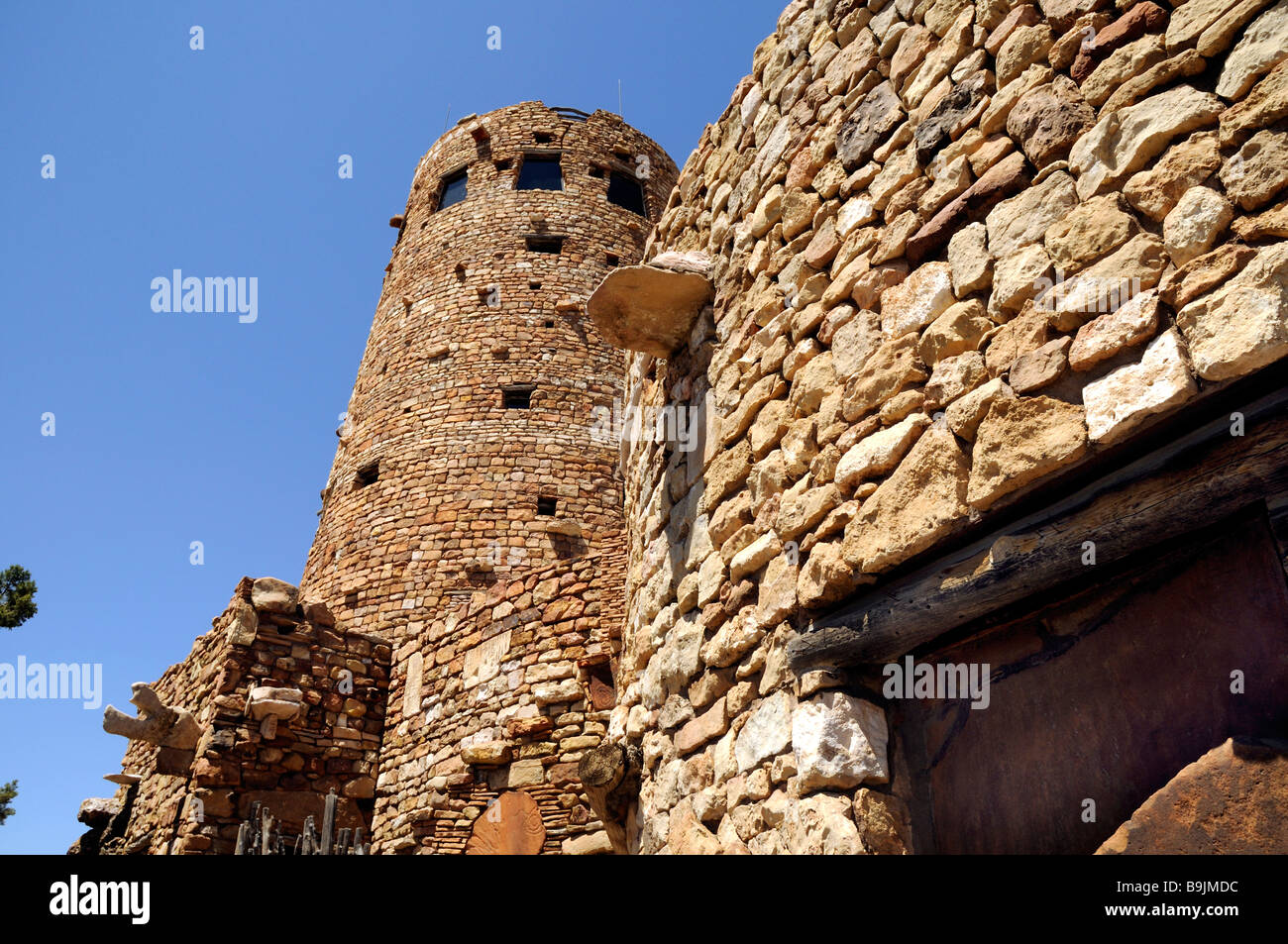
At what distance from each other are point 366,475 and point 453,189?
18.4 feet

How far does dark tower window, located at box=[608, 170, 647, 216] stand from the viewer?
607 inches

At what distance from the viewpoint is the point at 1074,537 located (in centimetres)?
206

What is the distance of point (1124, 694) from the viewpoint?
208 cm

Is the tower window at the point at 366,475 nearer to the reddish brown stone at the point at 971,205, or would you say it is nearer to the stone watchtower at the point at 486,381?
the stone watchtower at the point at 486,381

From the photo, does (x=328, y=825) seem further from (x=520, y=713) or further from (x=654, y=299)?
(x=654, y=299)

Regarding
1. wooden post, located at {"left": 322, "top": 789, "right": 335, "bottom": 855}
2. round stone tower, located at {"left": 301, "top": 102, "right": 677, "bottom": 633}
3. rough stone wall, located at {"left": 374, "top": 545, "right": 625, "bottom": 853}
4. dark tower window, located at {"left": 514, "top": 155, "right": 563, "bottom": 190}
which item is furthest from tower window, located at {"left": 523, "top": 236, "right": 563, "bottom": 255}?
wooden post, located at {"left": 322, "top": 789, "right": 335, "bottom": 855}

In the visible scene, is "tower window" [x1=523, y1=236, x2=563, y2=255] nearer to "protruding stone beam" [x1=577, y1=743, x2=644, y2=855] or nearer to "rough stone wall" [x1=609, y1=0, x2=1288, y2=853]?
"rough stone wall" [x1=609, y1=0, x2=1288, y2=853]

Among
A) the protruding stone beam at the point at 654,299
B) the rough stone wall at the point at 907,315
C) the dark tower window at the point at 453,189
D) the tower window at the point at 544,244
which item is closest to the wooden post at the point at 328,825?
the rough stone wall at the point at 907,315

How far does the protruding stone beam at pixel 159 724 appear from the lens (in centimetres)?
766

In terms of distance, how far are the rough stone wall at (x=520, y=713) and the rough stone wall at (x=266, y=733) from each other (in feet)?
2.14
